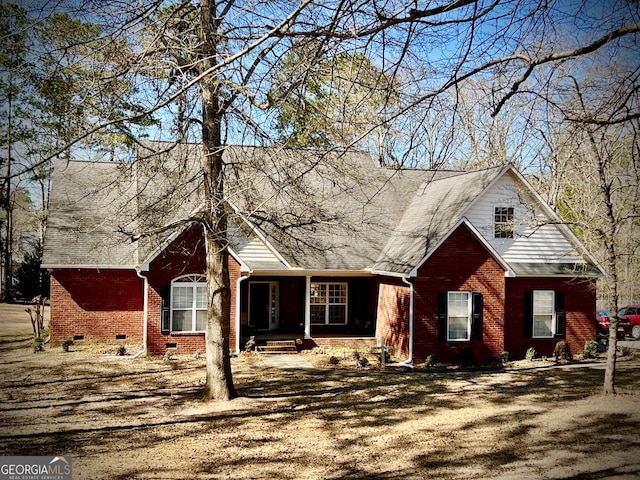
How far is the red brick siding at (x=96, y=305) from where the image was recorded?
21016mm

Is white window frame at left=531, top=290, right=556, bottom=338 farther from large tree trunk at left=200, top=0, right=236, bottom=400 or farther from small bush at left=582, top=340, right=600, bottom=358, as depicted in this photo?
large tree trunk at left=200, top=0, right=236, bottom=400

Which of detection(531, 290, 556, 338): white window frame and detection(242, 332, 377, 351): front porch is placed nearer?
detection(531, 290, 556, 338): white window frame

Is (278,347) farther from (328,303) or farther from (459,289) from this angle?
(459,289)

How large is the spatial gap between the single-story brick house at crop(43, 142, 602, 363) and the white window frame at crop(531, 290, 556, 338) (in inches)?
1.4

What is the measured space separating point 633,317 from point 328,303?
1544 cm

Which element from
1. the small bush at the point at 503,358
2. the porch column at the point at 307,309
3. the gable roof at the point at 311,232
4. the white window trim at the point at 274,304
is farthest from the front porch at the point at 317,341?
the small bush at the point at 503,358

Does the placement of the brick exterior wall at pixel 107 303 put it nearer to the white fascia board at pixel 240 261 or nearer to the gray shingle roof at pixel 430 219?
the white fascia board at pixel 240 261

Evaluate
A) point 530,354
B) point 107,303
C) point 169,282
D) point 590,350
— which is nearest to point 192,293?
point 169,282

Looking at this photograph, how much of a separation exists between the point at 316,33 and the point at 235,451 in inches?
288

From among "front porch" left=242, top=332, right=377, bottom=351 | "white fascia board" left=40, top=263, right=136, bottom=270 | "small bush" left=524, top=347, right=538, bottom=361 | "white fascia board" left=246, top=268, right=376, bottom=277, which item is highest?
"white fascia board" left=40, top=263, right=136, bottom=270

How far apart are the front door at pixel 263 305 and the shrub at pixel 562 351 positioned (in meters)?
10.5

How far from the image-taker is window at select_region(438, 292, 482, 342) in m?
19.5

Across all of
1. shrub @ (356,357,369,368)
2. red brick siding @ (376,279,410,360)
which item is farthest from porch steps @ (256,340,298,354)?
red brick siding @ (376,279,410,360)

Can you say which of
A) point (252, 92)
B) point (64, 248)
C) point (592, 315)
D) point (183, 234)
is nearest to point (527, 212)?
point (592, 315)
